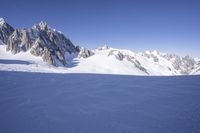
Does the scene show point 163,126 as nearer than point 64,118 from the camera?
Yes

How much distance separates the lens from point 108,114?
3544 centimetres

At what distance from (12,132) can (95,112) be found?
49.0 feet

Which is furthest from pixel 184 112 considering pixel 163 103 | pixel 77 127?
pixel 77 127

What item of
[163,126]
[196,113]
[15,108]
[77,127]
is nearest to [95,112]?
[77,127]

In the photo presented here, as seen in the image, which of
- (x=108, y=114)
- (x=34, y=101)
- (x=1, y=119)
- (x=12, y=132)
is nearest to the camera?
(x=12, y=132)

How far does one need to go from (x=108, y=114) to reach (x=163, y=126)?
32.1 ft

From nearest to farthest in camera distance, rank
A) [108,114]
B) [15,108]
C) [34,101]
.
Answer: [108,114] < [15,108] < [34,101]

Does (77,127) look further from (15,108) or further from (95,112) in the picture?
(15,108)

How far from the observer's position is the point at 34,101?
1770 inches

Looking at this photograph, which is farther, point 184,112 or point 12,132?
point 184,112

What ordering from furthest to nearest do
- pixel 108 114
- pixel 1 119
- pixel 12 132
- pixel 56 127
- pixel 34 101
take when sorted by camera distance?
pixel 34 101, pixel 108 114, pixel 1 119, pixel 56 127, pixel 12 132

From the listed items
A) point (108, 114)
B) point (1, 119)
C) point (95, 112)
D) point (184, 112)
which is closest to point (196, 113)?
point (184, 112)

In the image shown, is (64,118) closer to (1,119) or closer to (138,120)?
(1,119)

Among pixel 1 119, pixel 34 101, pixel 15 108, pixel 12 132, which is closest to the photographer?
pixel 12 132
